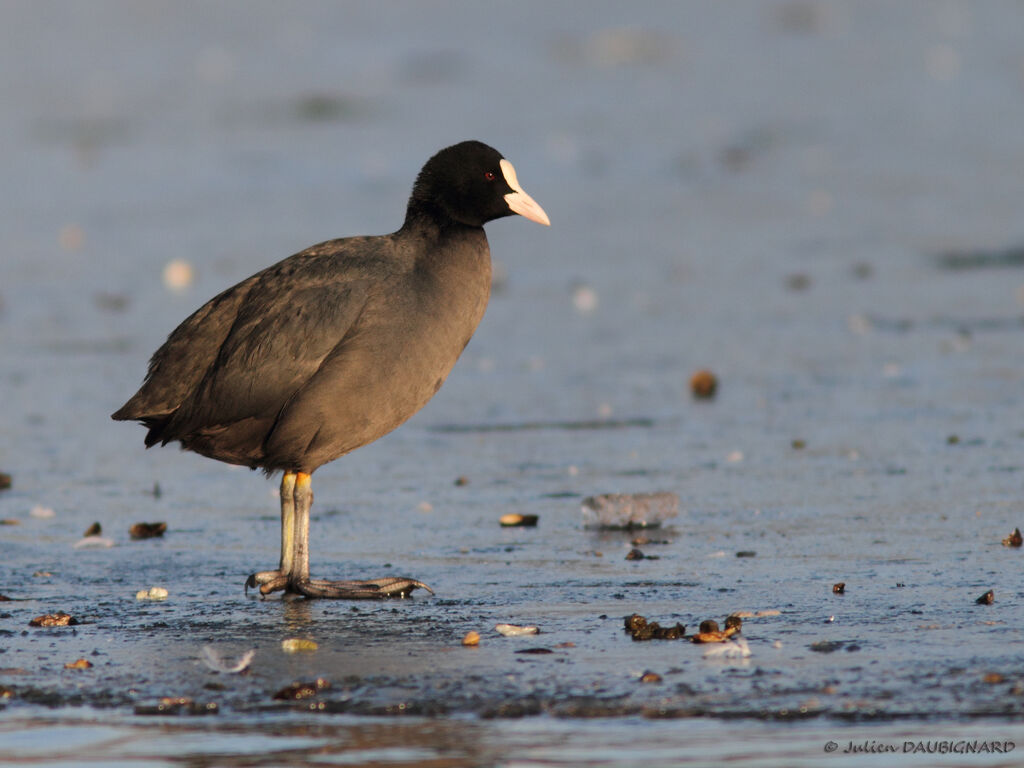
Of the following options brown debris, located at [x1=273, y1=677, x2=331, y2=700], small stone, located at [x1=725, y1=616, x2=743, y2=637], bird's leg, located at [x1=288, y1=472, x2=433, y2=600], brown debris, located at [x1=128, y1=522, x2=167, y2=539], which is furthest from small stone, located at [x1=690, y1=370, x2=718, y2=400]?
brown debris, located at [x1=273, y1=677, x2=331, y2=700]

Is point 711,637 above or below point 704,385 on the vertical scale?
below

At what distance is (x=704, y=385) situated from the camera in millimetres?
10086

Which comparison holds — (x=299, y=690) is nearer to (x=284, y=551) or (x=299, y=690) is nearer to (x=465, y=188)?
(x=284, y=551)

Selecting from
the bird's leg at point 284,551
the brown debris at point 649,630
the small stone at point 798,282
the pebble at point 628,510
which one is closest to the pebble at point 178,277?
the small stone at point 798,282

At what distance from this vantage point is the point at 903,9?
27.6m

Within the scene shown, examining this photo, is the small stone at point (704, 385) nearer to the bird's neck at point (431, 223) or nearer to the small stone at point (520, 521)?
the small stone at point (520, 521)

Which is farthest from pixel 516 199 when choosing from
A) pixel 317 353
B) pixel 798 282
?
pixel 798 282

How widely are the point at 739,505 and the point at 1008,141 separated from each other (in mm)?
13054

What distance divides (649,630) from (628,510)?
6.19ft

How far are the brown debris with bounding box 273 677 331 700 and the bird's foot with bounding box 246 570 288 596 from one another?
4.44 feet

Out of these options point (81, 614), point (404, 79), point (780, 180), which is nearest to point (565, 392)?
point (81, 614)

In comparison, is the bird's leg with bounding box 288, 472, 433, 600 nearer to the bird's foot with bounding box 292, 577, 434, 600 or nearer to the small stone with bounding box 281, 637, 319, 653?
the bird's foot with bounding box 292, 577, 434, 600

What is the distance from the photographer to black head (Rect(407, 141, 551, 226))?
22.5 ft

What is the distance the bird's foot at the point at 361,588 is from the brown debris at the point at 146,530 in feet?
3.77
